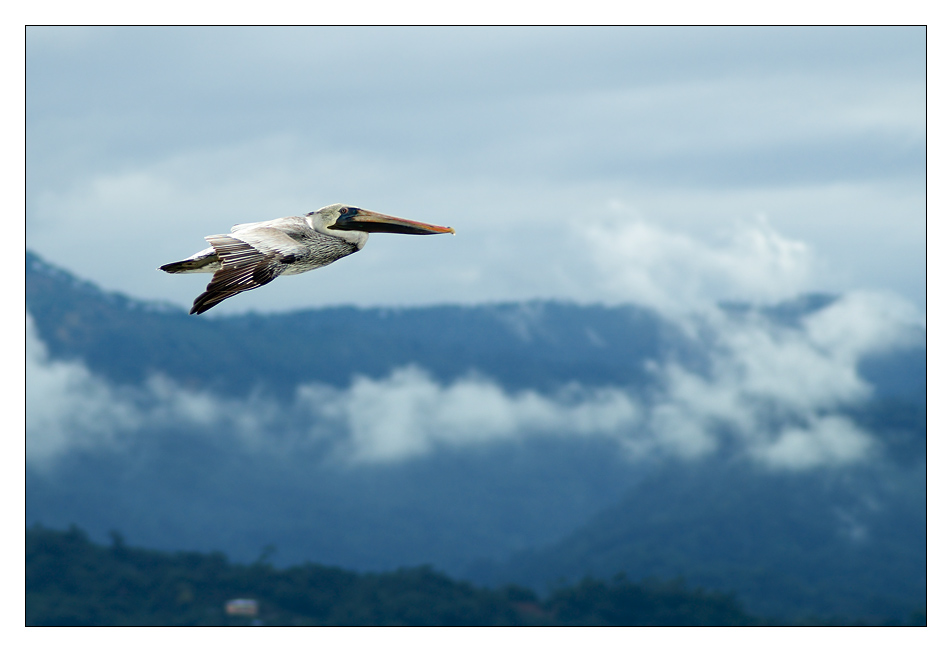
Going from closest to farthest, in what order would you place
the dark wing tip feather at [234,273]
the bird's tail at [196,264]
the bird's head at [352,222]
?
1. the dark wing tip feather at [234,273]
2. the bird's head at [352,222]
3. the bird's tail at [196,264]

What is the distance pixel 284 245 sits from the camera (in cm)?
Answer: 665

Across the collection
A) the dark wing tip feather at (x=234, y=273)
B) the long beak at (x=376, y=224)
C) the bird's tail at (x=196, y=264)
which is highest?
the long beak at (x=376, y=224)

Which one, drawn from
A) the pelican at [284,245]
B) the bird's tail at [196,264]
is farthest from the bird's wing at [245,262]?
the bird's tail at [196,264]

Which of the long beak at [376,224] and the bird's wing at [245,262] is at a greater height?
the long beak at [376,224]

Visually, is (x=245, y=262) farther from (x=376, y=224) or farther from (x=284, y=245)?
(x=376, y=224)

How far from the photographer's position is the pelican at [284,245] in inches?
240

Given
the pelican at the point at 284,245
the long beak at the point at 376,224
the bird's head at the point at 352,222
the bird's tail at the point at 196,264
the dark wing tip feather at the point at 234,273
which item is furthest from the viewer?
the bird's tail at the point at 196,264

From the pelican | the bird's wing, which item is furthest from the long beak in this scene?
the bird's wing

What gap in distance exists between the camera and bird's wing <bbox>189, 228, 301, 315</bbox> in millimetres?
5859

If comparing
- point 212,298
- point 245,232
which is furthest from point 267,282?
point 245,232

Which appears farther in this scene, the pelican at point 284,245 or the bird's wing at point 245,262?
the pelican at point 284,245

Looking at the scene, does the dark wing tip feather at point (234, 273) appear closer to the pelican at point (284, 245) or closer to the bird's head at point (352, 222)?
the pelican at point (284, 245)

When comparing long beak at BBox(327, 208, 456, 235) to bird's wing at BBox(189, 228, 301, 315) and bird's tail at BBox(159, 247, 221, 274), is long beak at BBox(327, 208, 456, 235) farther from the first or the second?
bird's tail at BBox(159, 247, 221, 274)

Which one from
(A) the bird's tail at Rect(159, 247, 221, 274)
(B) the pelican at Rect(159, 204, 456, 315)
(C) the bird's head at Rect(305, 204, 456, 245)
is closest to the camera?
(B) the pelican at Rect(159, 204, 456, 315)
